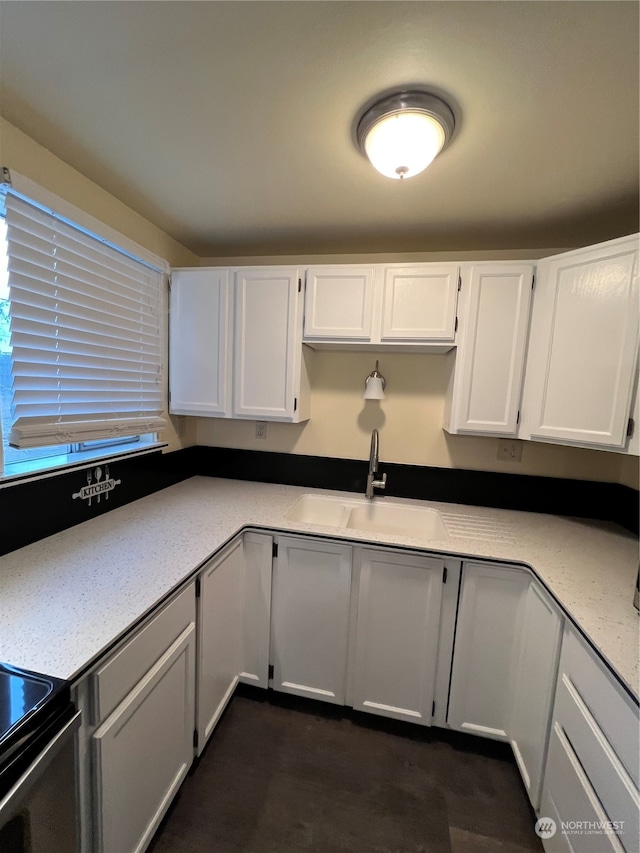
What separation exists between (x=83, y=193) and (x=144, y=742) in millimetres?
1986

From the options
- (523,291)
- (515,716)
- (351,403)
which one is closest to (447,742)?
(515,716)

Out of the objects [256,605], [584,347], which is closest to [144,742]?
[256,605]

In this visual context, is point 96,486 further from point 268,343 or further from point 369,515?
point 369,515

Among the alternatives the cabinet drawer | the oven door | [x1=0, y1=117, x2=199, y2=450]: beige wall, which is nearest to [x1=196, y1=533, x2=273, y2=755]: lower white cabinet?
the cabinet drawer

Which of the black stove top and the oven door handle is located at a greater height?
the black stove top

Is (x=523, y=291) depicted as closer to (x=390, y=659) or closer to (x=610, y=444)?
(x=610, y=444)

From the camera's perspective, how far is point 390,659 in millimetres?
1553

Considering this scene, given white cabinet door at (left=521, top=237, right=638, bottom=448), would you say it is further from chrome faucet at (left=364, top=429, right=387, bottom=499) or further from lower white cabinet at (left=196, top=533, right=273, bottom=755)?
lower white cabinet at (left=196, top=533, right=273, bottom=755)

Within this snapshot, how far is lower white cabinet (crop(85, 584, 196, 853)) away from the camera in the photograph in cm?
89

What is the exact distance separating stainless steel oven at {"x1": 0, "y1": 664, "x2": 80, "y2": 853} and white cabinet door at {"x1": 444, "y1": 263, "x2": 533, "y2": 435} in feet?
5.68

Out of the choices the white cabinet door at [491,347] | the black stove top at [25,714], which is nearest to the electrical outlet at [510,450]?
the white cabinet door at [491,347]

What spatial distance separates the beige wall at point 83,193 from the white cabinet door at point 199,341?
191mm

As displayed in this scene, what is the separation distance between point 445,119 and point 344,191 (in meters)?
0.51

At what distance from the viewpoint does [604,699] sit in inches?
36.5
